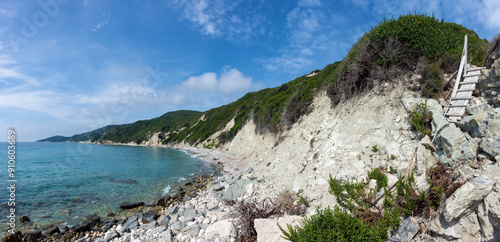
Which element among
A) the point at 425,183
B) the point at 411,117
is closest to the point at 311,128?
the point at 411,117

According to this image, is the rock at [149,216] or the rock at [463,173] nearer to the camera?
the rock at [463,173]

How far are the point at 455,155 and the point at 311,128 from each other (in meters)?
Answer: 9.85

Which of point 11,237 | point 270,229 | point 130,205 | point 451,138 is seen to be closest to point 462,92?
point 451,138

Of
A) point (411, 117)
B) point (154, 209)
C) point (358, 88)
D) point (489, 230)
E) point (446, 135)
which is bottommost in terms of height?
point (154, 209)

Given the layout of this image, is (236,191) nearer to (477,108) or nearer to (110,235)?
(110,235)

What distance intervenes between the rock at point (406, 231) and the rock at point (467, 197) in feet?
2.41

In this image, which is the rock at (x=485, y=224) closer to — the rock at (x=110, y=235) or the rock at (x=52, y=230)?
the rock at (x=110, y=235)

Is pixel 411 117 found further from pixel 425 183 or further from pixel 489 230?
pixel 489 230

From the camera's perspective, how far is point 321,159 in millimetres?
11141

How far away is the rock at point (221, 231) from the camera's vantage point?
7.54m

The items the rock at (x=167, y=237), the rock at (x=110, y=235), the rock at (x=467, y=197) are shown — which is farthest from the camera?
the rock at (x=110, y=235)

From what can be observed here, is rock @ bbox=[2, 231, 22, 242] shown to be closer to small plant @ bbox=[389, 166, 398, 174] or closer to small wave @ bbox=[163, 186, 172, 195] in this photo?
small wave @ bbox=[163, 186, 172, 195]

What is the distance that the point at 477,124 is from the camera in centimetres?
621

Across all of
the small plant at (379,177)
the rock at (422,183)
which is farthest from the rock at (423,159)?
the small plant at (379,177)
